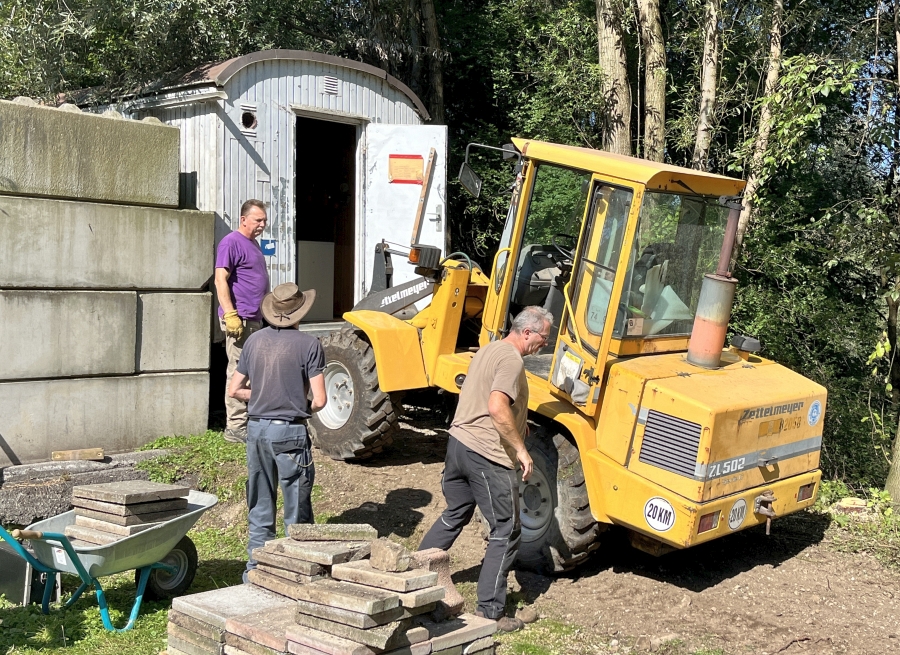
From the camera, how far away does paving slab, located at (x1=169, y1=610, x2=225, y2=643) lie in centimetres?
436

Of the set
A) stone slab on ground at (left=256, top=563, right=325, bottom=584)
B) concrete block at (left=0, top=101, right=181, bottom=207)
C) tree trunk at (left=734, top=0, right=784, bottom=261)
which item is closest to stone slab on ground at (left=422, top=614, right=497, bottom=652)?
stone slab on ground at (left=256, top=563, right=325, bottom=584)

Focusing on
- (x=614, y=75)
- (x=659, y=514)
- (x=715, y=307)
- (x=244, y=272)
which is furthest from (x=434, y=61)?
(x=659, y=514)

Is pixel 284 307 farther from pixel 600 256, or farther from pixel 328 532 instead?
pixel 600 256

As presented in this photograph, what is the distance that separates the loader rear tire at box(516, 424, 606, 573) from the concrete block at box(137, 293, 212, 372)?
3.56 metres

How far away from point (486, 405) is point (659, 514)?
1.25m

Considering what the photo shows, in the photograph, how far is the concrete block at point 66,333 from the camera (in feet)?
23.7

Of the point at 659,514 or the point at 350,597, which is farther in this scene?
the point at 659,514

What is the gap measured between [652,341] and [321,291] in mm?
7321

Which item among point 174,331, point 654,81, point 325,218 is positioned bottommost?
point 174,331

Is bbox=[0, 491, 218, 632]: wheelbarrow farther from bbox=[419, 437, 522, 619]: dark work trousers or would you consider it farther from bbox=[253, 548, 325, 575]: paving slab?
bbox=[419, 437, 522, 619]: dark work trousers

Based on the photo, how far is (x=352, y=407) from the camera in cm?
786

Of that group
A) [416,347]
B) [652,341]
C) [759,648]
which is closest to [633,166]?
[652,341]

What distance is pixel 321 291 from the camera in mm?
12672

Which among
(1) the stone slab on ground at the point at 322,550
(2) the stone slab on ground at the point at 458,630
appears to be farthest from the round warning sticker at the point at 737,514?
(1) the stone slab on ground at the point at 322,550
